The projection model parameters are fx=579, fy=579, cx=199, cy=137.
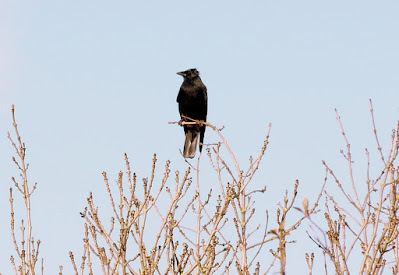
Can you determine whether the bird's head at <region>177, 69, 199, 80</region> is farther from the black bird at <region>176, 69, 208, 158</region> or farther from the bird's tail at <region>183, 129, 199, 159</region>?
the bird's tail at <region>183, 129, 199, 159</region>

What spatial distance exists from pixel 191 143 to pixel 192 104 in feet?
2.44

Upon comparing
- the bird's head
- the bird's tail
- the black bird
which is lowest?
the bird's tail

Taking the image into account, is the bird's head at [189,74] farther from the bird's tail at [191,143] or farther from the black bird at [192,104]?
the bird's tail at [191,143]

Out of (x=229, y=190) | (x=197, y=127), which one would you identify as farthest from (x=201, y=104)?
(x=229, y=190)

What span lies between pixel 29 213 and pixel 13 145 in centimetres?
90

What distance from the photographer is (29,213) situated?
4656 millimetres

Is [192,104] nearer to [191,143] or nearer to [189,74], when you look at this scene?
[189,74]

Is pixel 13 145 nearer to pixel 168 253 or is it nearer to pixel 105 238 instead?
pixel 105 238

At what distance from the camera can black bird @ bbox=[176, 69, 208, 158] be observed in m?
11.0

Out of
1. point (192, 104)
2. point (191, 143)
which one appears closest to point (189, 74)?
point (192, 104)

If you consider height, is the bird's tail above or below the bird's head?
below

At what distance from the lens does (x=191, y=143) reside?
11062 mm

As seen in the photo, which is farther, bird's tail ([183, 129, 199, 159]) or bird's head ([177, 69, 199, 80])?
bird's head ([177, 69, 199, 80])

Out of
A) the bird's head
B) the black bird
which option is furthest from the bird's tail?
the bird's head
